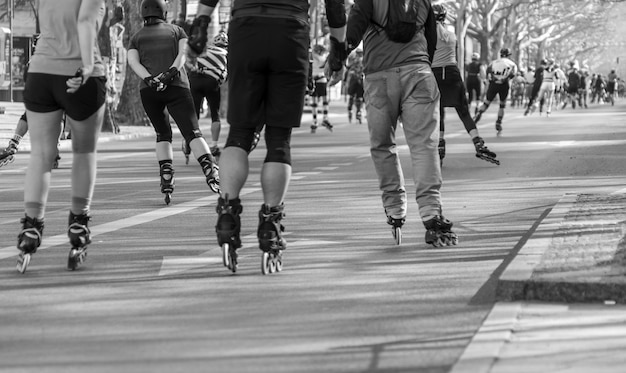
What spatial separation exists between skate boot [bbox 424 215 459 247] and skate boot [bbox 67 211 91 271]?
2278 millimetres

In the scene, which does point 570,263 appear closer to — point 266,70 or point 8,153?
point 266,70

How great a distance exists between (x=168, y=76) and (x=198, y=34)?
485 centimetres

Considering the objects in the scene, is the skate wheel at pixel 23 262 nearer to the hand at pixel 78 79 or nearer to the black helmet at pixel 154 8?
the hand at pixel 78 79

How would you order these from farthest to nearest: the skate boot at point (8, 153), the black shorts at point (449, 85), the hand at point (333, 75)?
1. the skate boot at point (8, 153)
2. the black shorts at point (449, 85)
3. the hand at point (333, 75)

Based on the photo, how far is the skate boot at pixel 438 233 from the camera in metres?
9.38

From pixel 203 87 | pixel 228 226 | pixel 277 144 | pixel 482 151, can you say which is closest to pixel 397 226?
pixel 277 144

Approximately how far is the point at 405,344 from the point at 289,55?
239cm

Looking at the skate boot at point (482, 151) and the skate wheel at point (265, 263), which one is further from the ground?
the skate wheel at point (265, 263)

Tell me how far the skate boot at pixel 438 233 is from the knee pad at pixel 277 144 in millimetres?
1704

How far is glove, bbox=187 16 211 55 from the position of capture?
7.88 metres

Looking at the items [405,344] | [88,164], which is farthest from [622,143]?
[405,344]

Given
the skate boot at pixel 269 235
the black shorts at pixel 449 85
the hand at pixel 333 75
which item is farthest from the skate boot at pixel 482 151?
the skate boot at pixel 269 235

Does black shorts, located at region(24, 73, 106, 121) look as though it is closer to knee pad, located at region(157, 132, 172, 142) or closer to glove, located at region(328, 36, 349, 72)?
glove, located at region(328, 36, 349, 72)

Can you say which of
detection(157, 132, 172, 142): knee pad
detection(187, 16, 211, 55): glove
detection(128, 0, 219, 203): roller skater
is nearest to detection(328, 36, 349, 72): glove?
detection(187, 16, 211, 55): glove
